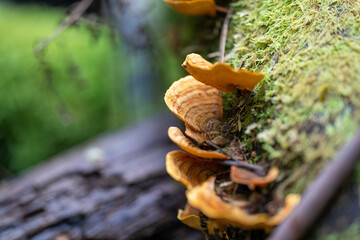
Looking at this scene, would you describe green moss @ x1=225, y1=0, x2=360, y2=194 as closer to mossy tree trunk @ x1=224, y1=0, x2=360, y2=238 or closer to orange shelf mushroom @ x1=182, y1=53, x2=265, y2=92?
mossy tree trunk @ x1=224, y1=0, x2=360, y2=238

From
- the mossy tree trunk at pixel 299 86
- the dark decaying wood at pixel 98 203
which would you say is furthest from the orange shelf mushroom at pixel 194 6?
the dark decaying wood at pixel 98 203

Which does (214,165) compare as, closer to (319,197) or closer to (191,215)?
(191,215)

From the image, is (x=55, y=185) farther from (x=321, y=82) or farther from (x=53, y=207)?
(x=321, y=82)

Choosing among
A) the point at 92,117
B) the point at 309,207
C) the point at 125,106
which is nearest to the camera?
the point at 309,207

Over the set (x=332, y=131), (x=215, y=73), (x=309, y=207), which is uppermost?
(x=215, y=73)

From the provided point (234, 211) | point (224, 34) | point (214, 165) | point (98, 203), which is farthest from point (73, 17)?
point (234, 211)

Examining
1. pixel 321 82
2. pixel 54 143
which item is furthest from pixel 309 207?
pixel 54 143
